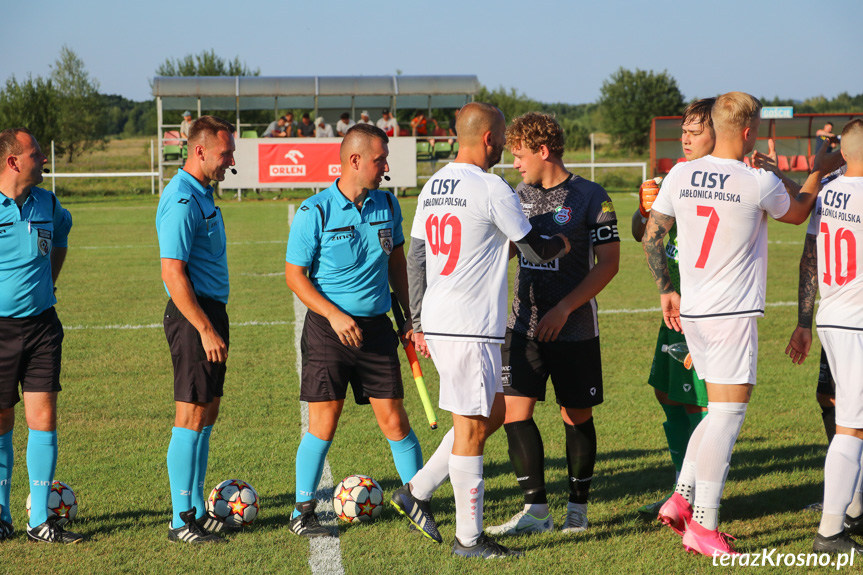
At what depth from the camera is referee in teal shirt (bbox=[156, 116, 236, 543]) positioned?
4.28 meters

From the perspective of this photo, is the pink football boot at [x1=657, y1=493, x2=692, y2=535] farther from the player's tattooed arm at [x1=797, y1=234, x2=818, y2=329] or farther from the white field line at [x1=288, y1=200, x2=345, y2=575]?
the white field line at [x1=288, y1=200, x2=345, y2=575]

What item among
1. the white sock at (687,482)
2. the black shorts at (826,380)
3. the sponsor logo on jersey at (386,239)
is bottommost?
the white sock at (687,482)

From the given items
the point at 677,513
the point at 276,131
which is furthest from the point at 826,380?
the point at 276,131

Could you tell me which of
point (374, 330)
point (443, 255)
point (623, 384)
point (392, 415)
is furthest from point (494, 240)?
point (623, 384)

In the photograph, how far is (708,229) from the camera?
397 centimetres

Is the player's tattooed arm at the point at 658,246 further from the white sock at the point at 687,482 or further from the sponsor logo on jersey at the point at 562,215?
the white sock at the point at 687,482

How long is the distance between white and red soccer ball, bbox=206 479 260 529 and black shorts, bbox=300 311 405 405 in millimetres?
682

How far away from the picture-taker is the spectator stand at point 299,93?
33.8 m

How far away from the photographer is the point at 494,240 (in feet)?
13.0

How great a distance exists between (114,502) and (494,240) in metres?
2.93

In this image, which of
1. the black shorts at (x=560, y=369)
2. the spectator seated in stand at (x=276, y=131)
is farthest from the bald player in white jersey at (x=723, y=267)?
the spectator seated in stand at (x=276, y=131)

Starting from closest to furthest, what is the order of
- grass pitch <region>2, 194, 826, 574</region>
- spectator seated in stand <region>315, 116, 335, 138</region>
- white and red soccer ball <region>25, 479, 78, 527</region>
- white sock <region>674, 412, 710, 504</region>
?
grass pitch <region>2, 194, 826, 574</region> < white sock <region>674, 412, 710, 504</region> < white and red soccer ball <region>25, 479, 78, 527</region> < spectator seated in stand <region>315, 116, 335, 138</region>

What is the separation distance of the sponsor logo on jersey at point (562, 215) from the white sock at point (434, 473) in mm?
1294

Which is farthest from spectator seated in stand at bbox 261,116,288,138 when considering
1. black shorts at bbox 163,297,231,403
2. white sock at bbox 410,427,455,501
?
white sock at bbox 410,427,455,501
